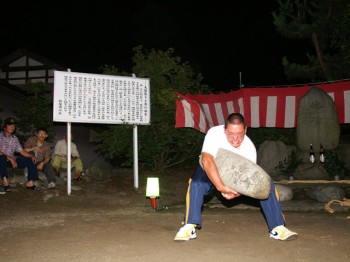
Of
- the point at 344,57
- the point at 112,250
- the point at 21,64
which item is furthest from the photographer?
the point at 21,64

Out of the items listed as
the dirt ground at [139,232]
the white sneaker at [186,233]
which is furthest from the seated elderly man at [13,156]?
the white sneaker at [186,233]

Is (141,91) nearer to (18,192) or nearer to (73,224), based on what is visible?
(18,192)

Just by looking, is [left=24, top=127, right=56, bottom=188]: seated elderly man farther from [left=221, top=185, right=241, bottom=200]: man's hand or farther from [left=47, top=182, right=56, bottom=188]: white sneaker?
[left=221, top=185, right=241, bottom=200]: man's hand

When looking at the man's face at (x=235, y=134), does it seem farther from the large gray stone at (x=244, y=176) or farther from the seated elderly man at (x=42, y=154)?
the seated elderly man at (x=42, y=154)

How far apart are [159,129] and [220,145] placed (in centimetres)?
542

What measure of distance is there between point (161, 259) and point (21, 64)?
19.6 m

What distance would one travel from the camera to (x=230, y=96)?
404 inches

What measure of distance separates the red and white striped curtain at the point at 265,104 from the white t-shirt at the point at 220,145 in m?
5.83

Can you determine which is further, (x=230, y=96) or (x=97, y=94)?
(x=230, y=96)

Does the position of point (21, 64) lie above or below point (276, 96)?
above

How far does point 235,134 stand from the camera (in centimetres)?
377

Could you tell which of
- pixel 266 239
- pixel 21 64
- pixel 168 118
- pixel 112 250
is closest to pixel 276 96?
pixel 168 118

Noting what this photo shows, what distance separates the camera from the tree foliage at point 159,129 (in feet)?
29.5

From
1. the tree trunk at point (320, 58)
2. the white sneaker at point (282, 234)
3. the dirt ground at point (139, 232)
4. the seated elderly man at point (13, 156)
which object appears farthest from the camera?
the tree trunk at point (320, 58)
